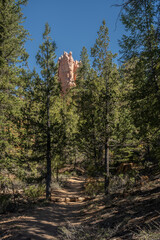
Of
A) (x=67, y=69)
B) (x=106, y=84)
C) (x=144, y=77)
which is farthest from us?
(x=67, y=69)

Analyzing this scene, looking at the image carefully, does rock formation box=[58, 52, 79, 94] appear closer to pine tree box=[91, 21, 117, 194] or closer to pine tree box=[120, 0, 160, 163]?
pine tree box=[91, 21, 117, 194]

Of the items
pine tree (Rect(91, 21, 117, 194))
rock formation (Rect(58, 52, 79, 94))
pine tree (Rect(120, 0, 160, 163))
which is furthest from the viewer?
rock formation (Rect(58, 52, 79, 94))

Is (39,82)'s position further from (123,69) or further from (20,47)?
(123,69)

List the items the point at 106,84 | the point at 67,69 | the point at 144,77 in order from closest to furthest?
1. the point at 144,77
2. the point at 106,84
3. the point at 67,69

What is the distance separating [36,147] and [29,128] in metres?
1.42

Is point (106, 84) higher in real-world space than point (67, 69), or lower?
lower

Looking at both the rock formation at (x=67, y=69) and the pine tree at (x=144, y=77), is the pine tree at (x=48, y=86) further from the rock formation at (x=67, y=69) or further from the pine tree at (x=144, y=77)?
the rock formation at (x=67, y=69)

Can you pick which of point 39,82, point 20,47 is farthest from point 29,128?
point 20,47

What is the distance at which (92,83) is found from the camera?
11.0m

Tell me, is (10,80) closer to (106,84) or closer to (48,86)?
(48,86)

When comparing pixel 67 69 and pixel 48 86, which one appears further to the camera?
pixel 67 69

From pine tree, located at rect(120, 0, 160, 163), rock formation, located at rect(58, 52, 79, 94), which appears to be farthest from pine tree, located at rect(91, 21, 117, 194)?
rock formation, located at rect(58, 52, 79, 94)

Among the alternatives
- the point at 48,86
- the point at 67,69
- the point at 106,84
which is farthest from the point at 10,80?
the point at 67,69

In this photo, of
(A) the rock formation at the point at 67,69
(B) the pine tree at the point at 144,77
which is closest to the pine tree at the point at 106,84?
(B) the pine tree at the point at 144,77
